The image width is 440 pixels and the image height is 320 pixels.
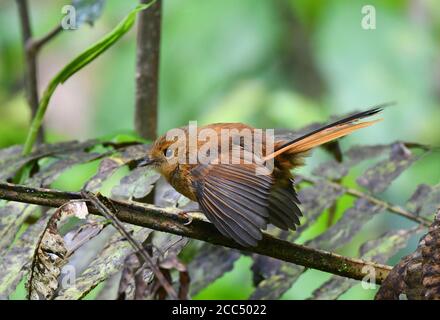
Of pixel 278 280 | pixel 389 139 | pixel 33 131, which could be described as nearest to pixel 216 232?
pixel 278 280

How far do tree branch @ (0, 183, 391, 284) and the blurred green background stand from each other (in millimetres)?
2263

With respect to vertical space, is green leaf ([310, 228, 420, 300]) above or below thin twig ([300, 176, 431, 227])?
below

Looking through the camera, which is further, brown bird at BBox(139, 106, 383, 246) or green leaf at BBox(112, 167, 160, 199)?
green leaf at BBox(112, 167, 160, 199)

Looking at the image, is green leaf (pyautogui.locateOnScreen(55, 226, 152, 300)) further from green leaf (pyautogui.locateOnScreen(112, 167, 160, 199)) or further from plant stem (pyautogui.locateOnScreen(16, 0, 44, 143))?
plant stem (pyautogui.locateOnScreen(16, 0, 44, 143))

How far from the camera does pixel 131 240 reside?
1.45m

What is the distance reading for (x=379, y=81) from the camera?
4.53 meters

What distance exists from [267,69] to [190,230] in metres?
3.29

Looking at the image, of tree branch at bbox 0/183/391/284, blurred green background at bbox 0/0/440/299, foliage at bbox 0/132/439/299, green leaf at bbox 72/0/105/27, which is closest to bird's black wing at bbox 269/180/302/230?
foliage at bbox 0/132/439/299

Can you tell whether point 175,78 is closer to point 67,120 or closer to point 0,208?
point 67,120

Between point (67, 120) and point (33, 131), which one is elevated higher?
point (33, 131)

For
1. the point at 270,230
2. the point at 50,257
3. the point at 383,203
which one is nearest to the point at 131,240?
the point at 50,257

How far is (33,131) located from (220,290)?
4.22 ft

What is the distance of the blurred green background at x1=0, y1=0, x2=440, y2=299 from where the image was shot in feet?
14.7

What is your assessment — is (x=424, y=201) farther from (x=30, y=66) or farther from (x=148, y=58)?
(x=30, y=66)
